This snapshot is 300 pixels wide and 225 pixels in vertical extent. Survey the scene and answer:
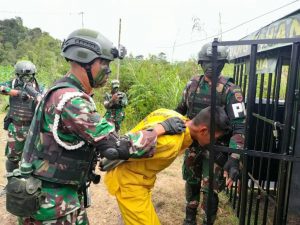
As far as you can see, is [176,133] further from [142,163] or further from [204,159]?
[204,159]

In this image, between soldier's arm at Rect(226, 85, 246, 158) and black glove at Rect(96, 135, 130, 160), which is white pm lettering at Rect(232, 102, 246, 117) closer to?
soldier's arm at Rect(226, 85, 246, 158)

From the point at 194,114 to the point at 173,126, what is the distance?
1.50 metres

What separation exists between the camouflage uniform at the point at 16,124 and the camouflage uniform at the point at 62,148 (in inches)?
121

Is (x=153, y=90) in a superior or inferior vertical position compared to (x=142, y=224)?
superior

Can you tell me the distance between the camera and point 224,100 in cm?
329

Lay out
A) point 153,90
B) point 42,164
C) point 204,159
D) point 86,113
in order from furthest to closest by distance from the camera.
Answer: point 153,90 → point 204,159 → point 42,164 → point 86,113

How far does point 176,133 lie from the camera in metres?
2.11

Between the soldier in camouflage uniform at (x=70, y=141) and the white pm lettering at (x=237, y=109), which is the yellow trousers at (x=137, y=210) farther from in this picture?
the white pm lettering at (x=237, y=109)

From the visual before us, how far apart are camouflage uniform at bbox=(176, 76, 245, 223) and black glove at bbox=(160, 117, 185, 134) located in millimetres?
1120

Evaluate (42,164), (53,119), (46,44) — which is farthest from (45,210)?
(46,44)

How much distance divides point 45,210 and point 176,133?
93cm

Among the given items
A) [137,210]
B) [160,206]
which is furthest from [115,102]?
[137,210]

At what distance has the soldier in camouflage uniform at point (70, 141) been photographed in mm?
1869

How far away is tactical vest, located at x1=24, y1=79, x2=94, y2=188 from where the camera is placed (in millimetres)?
1975
